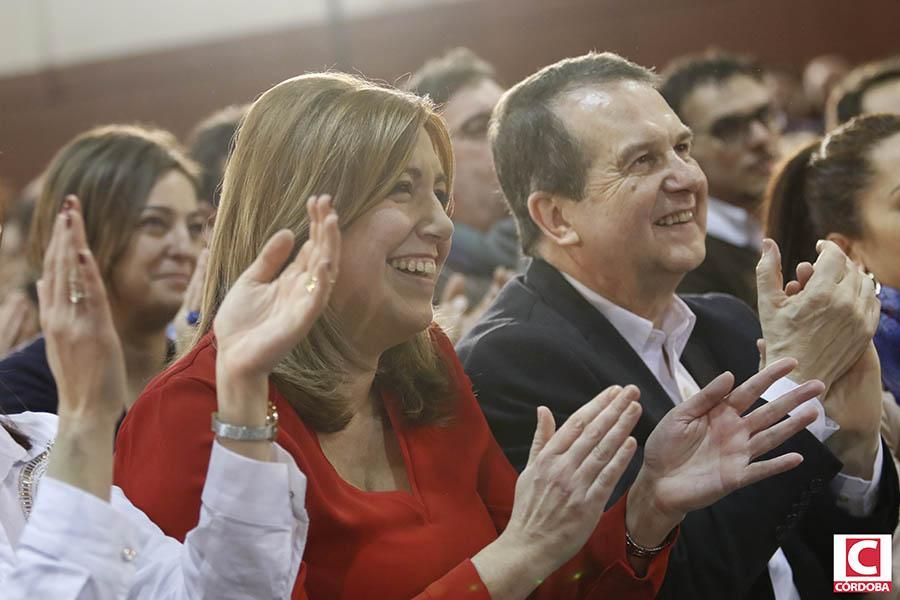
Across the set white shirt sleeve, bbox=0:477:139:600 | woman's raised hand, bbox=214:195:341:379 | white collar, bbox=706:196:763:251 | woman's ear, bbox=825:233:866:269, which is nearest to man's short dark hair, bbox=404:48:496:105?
white collar, bbox=706:196:763:251

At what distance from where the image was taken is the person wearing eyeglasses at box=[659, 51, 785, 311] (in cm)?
150

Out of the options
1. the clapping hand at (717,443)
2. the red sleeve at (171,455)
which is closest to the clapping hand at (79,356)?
the red sleeve at (171,455)

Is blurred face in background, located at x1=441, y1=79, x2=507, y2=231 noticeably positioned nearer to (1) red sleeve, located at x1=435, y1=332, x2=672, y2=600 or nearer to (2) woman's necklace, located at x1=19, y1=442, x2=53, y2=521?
(1) red sleeve, located at x1=435, y1=332, x2=672, y2=600

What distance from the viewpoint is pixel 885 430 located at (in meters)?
1.40

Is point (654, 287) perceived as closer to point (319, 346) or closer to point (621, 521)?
point (621, 521)

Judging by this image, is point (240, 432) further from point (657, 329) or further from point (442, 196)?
point (657, 329)

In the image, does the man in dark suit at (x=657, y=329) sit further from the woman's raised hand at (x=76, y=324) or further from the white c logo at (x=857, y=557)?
the woman's raised hand at (x=76, y=324)

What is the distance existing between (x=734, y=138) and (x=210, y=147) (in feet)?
2.58

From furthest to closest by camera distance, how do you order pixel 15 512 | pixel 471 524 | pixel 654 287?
pixel 654 287
pixel 471 524
pixel 15 512

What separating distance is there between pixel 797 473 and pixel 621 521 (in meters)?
0.20

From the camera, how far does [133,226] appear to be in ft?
4.66

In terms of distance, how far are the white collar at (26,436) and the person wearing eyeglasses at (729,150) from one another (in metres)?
0.81

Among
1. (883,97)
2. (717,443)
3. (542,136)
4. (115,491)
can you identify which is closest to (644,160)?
(542,136)

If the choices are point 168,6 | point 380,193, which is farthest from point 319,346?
point 168,6
